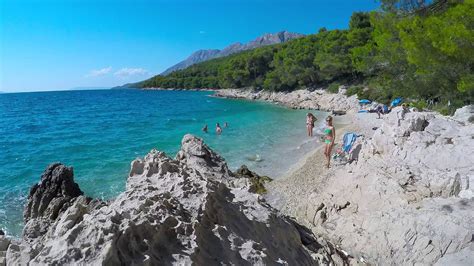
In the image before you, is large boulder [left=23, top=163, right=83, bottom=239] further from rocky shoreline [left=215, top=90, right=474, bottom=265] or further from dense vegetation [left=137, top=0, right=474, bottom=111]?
dense vegetation [left=137, top=0, right=474, bottom=111]

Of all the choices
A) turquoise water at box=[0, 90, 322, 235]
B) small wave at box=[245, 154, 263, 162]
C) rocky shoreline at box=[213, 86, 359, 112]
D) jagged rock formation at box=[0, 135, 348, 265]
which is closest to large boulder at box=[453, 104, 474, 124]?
turquoise water at box=[0, 90, 322, 235]

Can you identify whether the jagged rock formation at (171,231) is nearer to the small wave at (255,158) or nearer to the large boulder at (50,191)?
the large boulder at (50,191)

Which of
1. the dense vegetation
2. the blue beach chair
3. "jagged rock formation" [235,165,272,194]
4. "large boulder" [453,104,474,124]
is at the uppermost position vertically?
the dense vegetation

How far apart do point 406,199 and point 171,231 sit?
5305mm

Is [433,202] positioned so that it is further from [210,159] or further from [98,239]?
[98,239]

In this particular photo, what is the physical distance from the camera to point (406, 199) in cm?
703

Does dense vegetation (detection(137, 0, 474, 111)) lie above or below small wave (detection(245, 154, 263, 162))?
above

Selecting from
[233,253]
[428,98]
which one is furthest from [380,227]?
[428,98]

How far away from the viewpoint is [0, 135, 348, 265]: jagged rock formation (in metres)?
3.25

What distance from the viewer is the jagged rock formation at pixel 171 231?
10.7 ft

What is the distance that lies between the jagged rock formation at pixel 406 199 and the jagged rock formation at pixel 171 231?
1.13m

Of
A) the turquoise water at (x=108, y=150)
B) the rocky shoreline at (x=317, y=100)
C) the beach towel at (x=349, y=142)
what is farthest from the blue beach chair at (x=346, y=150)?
the rocky shoreline at (x=317, y=100)

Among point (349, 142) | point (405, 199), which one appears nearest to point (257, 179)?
point (349, 142)

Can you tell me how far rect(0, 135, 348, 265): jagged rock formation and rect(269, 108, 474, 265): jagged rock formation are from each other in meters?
1.13
